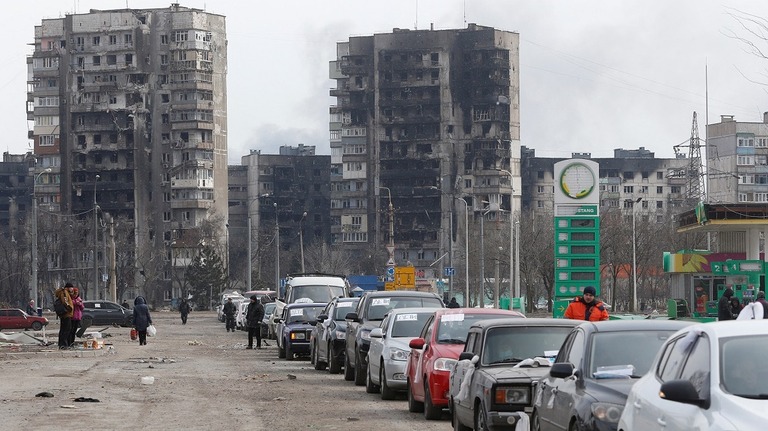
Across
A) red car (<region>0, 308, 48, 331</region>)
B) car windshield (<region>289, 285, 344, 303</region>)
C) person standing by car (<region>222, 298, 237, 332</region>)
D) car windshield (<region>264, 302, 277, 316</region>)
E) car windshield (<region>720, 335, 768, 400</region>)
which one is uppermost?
car windshield (<region>720, 335, 768, 400</region>)

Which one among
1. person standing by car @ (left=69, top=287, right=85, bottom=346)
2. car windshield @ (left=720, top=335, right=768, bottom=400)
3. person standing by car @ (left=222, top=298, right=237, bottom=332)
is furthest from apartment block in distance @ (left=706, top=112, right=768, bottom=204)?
car windshield @ (left=720, top=335, right=768, bottom=400)

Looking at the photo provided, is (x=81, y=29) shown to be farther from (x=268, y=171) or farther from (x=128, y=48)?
(x=268, y=171)

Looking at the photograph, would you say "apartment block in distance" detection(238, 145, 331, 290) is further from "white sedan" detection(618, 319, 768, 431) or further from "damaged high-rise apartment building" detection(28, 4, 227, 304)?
"white sedan" detection(618, 319, 768, 431)

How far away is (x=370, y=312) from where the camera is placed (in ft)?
89.6

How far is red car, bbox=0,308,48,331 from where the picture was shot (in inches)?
3076

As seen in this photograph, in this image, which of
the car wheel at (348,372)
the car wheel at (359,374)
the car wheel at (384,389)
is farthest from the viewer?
the car wheel at (348,372)

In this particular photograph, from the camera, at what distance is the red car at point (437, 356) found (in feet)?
61.1

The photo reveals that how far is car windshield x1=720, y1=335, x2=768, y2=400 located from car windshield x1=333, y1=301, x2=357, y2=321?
22.3m

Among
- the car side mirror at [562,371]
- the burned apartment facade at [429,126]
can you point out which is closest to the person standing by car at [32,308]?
the burned apartment facade at [429,126]

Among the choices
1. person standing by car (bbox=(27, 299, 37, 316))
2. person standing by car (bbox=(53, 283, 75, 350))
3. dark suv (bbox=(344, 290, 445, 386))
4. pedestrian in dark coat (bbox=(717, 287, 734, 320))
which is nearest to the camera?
dark suv (bbox=(344, 290, 445, 386))

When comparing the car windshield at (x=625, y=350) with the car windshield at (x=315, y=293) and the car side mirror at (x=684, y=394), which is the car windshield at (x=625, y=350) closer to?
the car side mirror at (x=684, y=394)

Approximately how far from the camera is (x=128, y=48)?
149500 millimetres

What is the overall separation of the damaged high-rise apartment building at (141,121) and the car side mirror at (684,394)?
139 m

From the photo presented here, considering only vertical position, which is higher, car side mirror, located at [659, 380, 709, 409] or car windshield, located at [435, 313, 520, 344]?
car side mirror, located at [659, 380, 709, 409]
